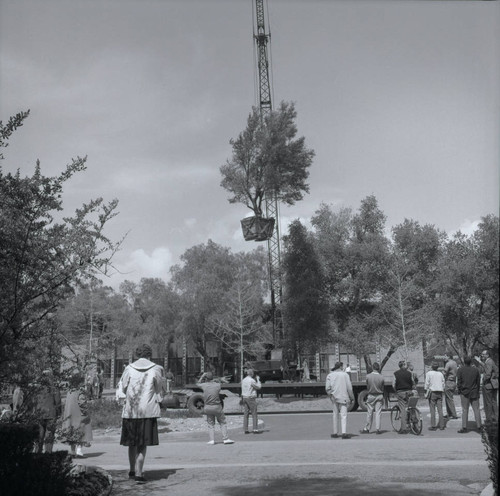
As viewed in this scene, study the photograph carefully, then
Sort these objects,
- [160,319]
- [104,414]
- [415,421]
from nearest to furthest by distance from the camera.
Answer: [415,421] → [104,414] → [160,319]

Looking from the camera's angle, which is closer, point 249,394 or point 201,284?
point 249,394

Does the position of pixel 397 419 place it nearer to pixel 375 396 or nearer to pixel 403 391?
pixel 403 391

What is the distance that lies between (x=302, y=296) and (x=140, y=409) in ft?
86.9

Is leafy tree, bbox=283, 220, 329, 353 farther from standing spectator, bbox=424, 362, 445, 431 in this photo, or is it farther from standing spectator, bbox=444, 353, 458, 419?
standing spectator, bbox=424, 362, 445, 431

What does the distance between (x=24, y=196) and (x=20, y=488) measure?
279 centimetres

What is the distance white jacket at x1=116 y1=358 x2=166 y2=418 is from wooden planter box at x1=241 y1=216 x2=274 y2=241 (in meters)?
28.6

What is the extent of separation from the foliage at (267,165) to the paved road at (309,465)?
895 inches

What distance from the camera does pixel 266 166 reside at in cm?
3581

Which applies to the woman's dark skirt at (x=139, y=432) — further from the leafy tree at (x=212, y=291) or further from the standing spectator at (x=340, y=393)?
the leafy tree at (x=212, y=291)

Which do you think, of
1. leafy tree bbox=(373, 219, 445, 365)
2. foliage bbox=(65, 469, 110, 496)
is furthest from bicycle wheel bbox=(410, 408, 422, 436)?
leafy tree bbox=(373, 219, 445, 365)

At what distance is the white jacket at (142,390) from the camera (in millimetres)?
7961

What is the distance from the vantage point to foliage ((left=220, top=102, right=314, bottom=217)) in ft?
117

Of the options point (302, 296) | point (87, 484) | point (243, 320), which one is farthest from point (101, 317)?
point (87, 484)

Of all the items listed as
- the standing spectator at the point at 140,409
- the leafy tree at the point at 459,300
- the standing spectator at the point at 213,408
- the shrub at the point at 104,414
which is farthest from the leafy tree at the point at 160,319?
the standing spectator at the point at 140,409
